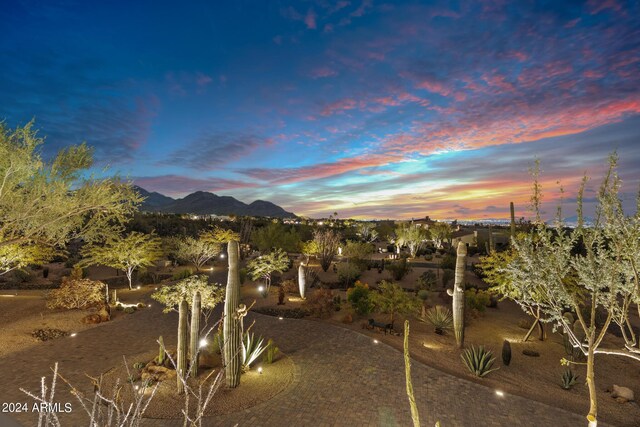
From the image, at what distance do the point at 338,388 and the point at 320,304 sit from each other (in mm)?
7183

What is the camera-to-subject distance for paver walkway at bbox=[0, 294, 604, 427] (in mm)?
8422

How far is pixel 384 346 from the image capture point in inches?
500

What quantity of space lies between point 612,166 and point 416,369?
806 cm

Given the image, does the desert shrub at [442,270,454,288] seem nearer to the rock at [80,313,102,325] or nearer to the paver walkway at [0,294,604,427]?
the paver walkway at [0,294,604,427]

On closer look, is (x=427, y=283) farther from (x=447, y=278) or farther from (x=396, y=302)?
(x=396, y=302)

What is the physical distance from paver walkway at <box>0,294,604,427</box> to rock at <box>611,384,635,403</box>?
287cm

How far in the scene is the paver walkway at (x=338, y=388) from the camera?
842 cm

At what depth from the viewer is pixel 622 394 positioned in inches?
392

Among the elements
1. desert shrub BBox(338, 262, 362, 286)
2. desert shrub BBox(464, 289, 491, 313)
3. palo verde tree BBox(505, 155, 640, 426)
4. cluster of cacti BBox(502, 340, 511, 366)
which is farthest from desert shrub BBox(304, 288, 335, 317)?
palo verde tree BBox(505, 155, 640, 426)

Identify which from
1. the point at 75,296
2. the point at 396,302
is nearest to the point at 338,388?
the point at 396,302

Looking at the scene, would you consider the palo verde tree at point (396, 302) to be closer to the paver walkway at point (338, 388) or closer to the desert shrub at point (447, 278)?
the paver walkway at point (338, 388)

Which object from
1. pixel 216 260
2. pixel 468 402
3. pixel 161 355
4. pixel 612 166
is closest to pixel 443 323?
pixel 468 402

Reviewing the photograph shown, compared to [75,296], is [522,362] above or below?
below

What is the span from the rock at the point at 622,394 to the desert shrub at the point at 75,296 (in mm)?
22930
